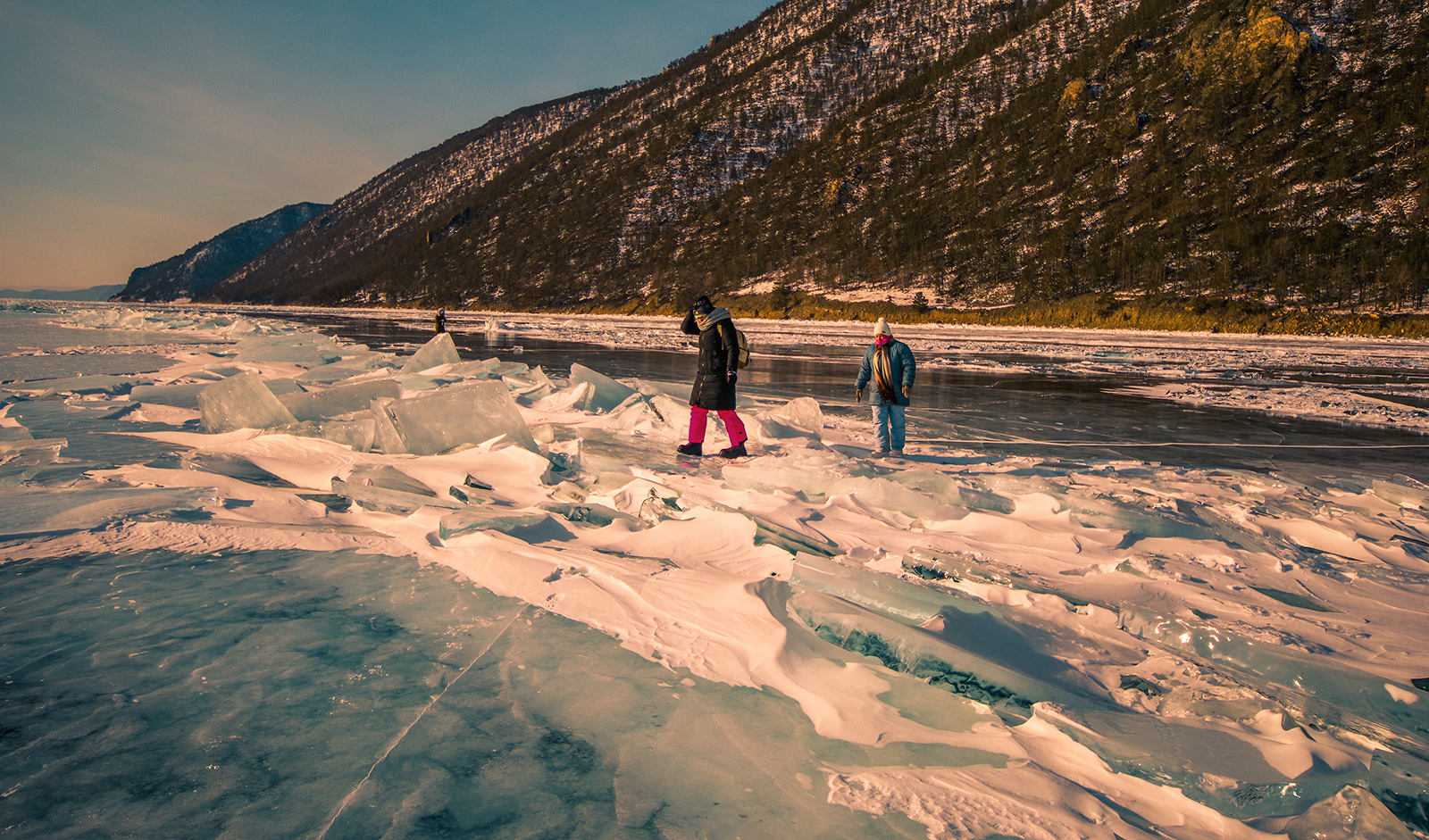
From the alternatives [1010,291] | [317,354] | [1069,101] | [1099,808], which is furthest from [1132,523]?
[1069,101]

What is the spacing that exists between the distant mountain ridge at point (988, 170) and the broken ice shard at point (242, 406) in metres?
43.5

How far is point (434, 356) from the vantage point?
11.0 m

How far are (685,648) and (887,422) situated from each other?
4674 mm

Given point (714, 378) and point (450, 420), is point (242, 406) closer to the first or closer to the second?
point (450, 420)

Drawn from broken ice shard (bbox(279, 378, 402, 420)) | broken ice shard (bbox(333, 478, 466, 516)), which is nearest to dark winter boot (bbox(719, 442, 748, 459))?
broken ice shard (bbox(333, 478, 466, 516))

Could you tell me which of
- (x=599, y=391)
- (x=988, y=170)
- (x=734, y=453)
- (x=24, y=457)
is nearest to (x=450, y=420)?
(x=734, y=453)

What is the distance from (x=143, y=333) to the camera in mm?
25391

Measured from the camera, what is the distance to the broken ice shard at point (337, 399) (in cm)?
685

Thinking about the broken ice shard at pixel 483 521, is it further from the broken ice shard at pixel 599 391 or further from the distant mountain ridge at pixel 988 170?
the distant mountain ridge at pixel 988 170

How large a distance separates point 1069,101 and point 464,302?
7714cm

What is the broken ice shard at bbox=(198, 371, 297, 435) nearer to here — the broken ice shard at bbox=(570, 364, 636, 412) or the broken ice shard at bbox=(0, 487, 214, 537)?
the broken ice shard at bbox=(0, 487, 214, 537)

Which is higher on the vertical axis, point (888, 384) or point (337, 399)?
point (888, 384)

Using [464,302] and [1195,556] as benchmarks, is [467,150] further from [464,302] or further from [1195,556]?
[1195,556]

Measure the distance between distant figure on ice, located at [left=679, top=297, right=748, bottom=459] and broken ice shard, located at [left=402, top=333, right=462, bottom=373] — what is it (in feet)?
18.6
